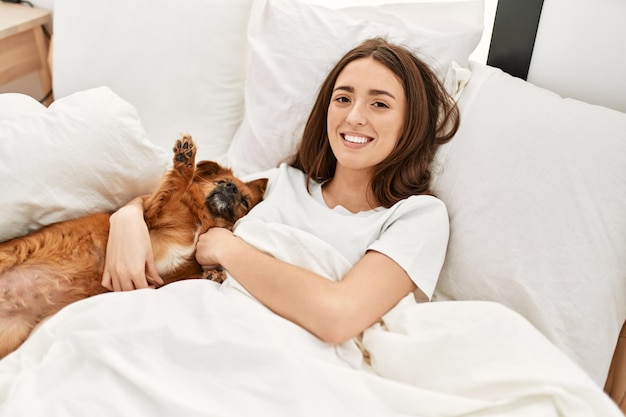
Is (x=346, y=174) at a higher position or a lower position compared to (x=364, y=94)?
lower

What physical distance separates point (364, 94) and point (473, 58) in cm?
62

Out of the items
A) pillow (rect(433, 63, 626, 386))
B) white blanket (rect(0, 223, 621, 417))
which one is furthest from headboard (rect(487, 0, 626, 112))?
white blanket (rect(0, 223, 621, 417))

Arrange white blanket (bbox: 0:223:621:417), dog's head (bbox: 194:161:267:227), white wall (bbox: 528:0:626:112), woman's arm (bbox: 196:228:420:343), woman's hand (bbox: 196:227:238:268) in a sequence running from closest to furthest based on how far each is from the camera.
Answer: white blanket (bbox: 0:223:621:417) < woman's arm (bbox: 196:228:420:343) < woman's hand (bbox: 196:227:238:268) < white wall (bbox: 528:0:626:112) < dog's head (bbox: 194:161:267:227)

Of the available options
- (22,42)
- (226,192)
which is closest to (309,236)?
(226,192)

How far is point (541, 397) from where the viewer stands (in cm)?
91

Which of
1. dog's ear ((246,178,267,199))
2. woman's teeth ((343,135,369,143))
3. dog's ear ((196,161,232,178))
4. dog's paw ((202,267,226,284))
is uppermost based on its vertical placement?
woman's teeth ((343,135,369,143))

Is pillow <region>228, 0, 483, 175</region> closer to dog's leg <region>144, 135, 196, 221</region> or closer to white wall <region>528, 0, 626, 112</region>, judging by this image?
white wall <region>528, 0, 626, 112</region>

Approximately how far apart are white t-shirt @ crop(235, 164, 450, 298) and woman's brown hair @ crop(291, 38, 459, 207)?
0.08 m

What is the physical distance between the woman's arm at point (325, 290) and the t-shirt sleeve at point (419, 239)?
2 centimetres

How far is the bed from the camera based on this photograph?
92 centimetres

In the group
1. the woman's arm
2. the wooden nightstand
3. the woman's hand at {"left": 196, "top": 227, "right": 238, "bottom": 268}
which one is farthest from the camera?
the wooden nightstand

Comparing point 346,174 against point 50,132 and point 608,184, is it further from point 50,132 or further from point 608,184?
point 50,132

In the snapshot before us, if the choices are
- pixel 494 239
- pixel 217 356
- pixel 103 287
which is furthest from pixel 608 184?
pixel 103 287

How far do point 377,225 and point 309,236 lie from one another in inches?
6.9
